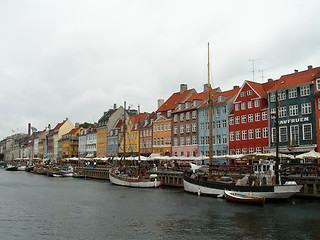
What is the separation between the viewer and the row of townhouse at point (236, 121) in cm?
4959

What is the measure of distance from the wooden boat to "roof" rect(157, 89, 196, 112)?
1699 inches

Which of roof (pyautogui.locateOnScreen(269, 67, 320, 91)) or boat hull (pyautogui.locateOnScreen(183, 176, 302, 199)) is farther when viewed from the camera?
roof (pyautogui.locateOnScreen(269, 67, 320, 91))

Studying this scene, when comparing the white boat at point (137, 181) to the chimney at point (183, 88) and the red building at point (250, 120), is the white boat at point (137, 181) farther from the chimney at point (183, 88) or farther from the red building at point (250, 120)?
the chimney at point (183, 88)

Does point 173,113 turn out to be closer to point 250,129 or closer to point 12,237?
point 250,129

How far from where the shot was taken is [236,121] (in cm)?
6066

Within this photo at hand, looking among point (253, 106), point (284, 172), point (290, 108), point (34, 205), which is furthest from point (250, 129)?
point (34, 205)

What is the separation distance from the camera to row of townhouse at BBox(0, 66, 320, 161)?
163ft

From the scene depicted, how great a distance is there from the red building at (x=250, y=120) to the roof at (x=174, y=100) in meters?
17.4

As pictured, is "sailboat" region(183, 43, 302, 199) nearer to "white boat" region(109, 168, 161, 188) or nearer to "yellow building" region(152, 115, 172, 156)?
"white boat" region(109, 168, 161, 188)

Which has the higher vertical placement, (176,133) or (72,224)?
(176,133)

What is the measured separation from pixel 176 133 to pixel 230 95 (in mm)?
14538

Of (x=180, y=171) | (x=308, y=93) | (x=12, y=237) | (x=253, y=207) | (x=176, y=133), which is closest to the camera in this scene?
(x=12, y=237)

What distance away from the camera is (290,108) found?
51.8 m

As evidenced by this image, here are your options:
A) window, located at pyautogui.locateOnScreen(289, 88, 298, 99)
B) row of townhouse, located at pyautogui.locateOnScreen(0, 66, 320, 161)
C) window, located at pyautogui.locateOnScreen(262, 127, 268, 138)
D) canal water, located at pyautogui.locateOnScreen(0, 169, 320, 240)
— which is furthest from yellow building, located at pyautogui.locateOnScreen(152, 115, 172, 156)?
canal water, located at pyautogui.locateOnScreen(0, 169, 320, 240)
